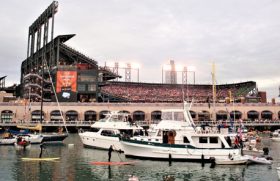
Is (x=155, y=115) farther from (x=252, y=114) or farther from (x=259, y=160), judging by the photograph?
(x=259, y=160)

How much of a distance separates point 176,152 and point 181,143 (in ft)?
4.94

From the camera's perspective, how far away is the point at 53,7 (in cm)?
12381

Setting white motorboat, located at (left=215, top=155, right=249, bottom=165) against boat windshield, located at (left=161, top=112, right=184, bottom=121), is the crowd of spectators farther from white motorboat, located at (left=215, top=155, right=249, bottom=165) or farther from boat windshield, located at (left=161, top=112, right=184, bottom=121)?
white motorboat, located at (left=215, top=155, right=249, bottom=165)

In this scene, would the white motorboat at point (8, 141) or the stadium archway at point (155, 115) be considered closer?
the white motorboat at point (8, 141)

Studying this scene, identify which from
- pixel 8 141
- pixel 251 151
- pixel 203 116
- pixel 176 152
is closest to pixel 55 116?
pixel 8 141

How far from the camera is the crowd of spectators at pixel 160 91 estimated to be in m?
147

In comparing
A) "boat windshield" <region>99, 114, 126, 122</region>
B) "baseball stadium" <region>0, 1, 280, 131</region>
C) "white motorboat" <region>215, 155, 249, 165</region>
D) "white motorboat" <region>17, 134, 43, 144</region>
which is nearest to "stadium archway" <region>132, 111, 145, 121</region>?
"baseball stadium" <region>0, 1, 280, 131</region>

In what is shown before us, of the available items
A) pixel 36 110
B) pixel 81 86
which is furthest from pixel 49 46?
pixel 36 110

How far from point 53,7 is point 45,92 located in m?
33.9

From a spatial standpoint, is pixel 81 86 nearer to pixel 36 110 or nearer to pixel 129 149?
pixel 36 110

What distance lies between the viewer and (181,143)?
127 feet

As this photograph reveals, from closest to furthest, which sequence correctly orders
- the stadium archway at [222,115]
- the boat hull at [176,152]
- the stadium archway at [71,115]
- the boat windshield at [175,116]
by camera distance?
the boat hull at [176,152], the boat windshield at [175,116], the stadium archway at [71,115], the stadium archway at [222,115]

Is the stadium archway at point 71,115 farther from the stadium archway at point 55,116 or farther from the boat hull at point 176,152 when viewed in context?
the boat hull at point 176,152

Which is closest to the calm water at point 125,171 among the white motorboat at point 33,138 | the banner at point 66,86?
the white motorboat at point 33,138
